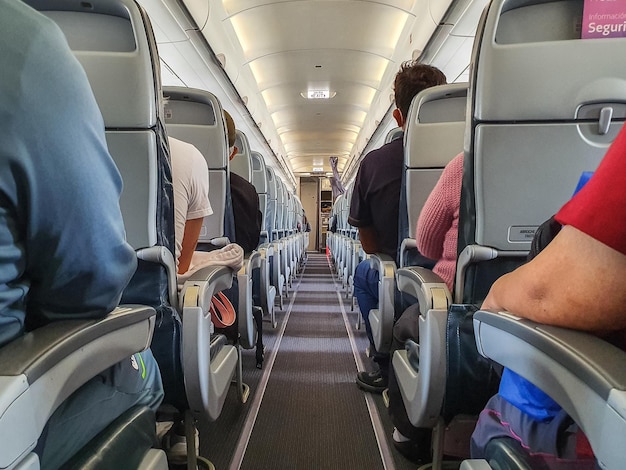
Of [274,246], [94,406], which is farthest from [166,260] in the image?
[274,246]

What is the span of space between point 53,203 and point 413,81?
2.27m

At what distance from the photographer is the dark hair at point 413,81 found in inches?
97.3

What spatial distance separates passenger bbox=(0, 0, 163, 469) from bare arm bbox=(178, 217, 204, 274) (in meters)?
1.00

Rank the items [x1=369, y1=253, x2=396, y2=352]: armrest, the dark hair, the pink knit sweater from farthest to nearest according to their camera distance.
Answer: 1. the dark hair
2. [x1=369, y1=253, x2=396, y2=352]: armrest
3. the pink knit sweater

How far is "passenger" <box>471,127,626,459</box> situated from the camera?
60cm

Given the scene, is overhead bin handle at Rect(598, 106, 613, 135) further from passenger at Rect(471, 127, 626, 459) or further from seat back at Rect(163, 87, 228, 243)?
seat back at Rect(163, 87, 228, 243)

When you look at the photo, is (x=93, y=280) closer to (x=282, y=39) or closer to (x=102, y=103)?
(x=102, y=103)

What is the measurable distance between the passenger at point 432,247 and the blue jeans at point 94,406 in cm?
104

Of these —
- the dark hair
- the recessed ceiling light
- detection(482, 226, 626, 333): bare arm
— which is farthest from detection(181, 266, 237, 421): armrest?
the recessed ceiling light

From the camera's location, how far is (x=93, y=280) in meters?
0.75

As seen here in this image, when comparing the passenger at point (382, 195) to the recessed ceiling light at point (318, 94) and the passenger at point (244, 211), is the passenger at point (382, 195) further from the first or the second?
the recessed ceiling light at point (318, 94)

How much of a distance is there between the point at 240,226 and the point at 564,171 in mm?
2209

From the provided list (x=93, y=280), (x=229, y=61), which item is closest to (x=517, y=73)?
(x=93, y=280)

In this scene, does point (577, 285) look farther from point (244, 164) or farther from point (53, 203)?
point (244, 164)
